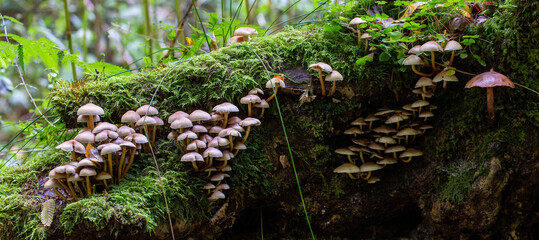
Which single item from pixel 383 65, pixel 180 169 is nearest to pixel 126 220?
pixel 180 169

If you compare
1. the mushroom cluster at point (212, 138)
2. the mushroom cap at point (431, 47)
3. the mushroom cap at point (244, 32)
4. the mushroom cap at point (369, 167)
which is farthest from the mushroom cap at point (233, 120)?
the mushroom cap at point (431, 47)

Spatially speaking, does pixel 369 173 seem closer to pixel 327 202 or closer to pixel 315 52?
pixel 327 202

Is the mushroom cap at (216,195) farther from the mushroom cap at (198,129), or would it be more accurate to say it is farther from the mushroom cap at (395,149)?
the mushroom cap at (395,149)

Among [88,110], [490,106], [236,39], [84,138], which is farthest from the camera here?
[236,39]

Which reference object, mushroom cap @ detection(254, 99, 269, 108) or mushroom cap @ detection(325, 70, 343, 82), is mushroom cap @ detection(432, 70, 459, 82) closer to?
mushroom cap @ detection(325, 70, 343, 82)

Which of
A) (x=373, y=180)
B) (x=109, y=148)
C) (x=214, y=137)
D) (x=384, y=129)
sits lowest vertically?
(x=373, y=180)

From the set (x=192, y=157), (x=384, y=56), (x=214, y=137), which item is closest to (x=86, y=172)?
(x=192, y=157)

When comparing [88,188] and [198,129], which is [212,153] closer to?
[198,129]
